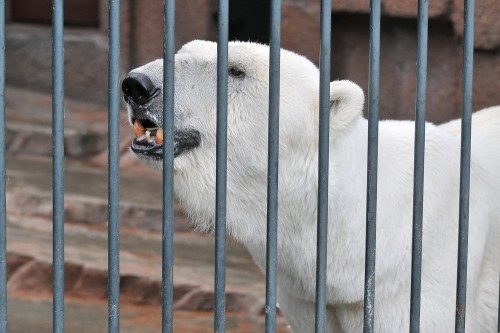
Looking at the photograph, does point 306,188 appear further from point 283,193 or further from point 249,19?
point 249,19

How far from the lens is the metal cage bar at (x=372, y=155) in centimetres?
192

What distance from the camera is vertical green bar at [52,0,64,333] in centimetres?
181

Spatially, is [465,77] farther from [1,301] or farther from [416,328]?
[1,301]

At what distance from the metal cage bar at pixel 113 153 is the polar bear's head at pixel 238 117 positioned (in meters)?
0.52

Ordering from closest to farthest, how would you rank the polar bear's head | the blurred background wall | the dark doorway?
1. the polar bear's head
2. the blurred background wall
3. the dark doorway

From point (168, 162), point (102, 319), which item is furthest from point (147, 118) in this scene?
point (102, 319)

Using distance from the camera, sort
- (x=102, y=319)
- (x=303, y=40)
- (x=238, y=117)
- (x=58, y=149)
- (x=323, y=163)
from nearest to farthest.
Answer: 1. (x=58, y=149)
2. (x=323, y=163)
3. (x=238, y=117)
4. (x=102, y=319)
5. (x=303, y=40)

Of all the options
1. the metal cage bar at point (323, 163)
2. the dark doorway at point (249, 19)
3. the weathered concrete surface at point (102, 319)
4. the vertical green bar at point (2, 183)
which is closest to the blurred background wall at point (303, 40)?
the dark doorway at point (249, 19)

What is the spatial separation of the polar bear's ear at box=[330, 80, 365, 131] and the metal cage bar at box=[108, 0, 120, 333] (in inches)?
30.3

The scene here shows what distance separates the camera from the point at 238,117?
2512 millimetres

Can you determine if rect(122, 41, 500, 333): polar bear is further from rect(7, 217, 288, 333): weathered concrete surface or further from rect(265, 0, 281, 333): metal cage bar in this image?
rect(7, 217, 288, 333): weathered concrete surface

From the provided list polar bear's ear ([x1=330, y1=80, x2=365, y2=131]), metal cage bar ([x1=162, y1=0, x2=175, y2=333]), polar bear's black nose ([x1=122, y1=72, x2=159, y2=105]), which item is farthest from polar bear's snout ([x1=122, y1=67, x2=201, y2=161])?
metal cage bar ([x1=162, y1=0, x2=175, y2=333])

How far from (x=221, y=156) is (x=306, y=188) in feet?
2.12

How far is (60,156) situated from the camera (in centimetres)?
184
